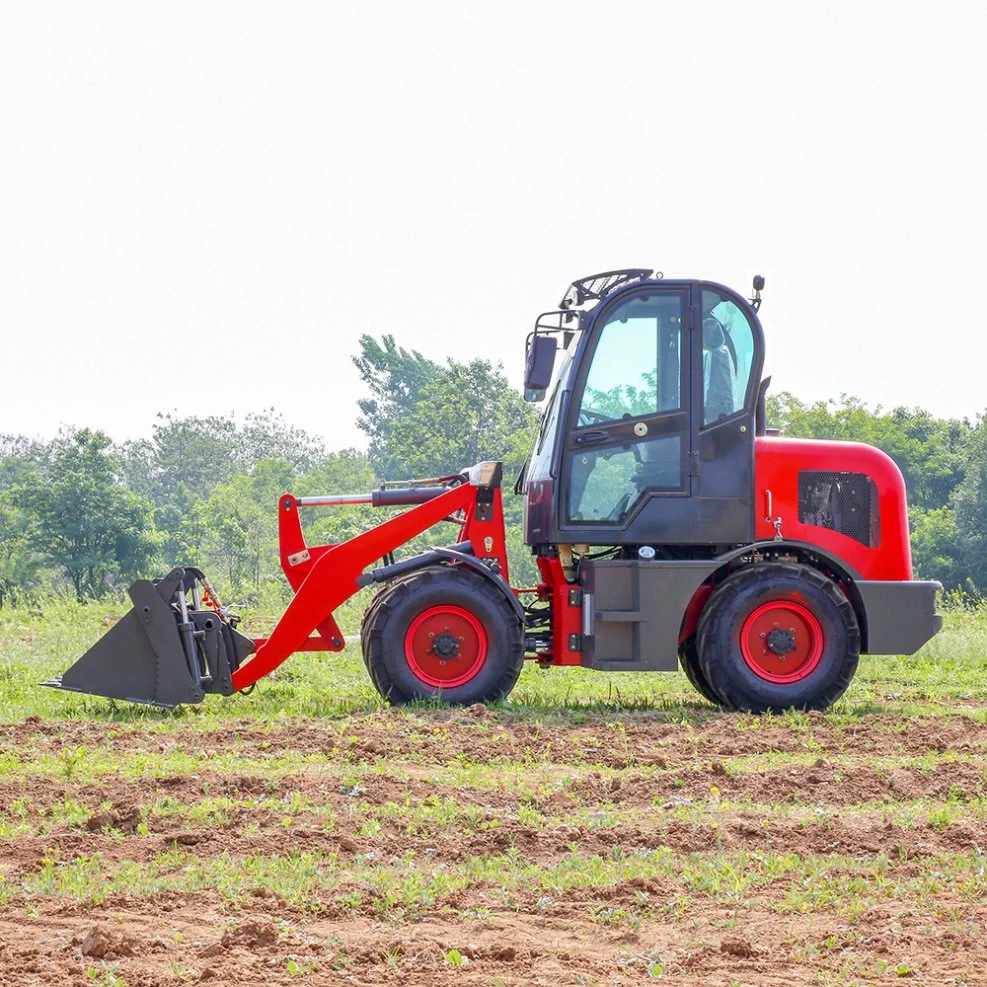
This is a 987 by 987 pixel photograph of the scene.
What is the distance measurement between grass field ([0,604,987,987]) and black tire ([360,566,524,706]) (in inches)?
10.0

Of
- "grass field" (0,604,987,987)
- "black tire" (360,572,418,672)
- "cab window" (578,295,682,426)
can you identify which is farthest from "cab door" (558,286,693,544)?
"grass field" (0,604,987,987)

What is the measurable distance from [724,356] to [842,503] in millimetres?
1435

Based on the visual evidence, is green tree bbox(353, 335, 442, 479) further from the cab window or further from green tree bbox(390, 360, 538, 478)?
the cab window

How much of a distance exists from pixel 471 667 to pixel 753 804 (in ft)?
11.4

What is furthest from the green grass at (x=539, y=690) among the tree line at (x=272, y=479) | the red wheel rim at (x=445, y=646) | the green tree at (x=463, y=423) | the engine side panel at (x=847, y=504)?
the green tree at (x=463, y=423)

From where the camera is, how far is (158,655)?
386 inches

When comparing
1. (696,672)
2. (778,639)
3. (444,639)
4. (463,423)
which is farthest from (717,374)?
(463,423)

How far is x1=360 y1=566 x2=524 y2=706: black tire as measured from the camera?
397 inches

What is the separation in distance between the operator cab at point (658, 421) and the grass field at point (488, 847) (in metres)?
1.41

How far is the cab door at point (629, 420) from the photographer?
10.2m

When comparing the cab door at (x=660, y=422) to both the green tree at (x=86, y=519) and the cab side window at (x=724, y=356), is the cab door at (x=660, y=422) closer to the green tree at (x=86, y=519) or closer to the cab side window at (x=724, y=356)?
the cab side window at (x=724, y=356)

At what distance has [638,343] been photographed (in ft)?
33.7

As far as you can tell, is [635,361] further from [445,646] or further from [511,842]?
[511,842]

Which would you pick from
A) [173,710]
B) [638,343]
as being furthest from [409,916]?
[638,343]
